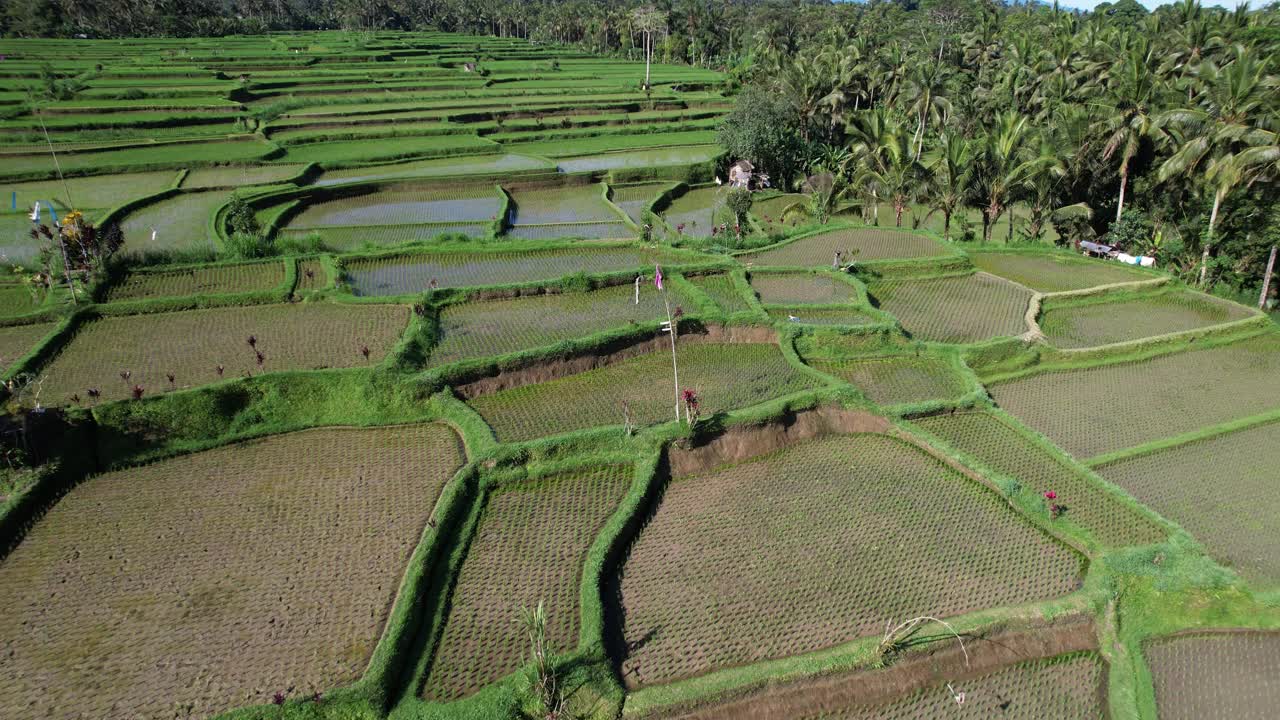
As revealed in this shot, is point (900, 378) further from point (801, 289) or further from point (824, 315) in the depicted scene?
point (801, 289)

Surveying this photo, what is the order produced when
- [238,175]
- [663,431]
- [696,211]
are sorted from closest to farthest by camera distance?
[663,431] < [238,175] < [696,211]

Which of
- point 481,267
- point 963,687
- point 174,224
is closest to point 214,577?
point 963,687

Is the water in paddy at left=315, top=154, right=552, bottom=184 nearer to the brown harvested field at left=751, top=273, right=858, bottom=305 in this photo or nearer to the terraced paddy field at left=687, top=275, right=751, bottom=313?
the terraced paddy field at left=687, top=275, right=751, bottom=313

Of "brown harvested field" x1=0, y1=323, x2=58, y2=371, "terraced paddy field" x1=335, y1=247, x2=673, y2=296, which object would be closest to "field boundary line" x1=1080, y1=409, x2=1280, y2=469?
"terraced paddy field" x1=335, y1=247, x2=673, y2=296

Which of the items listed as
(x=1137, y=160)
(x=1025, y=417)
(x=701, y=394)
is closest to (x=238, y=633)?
(x=701, y=394)

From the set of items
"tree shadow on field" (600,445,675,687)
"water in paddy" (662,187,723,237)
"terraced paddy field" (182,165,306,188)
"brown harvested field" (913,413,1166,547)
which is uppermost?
"terraced paddy field" (182,165,306,188)
